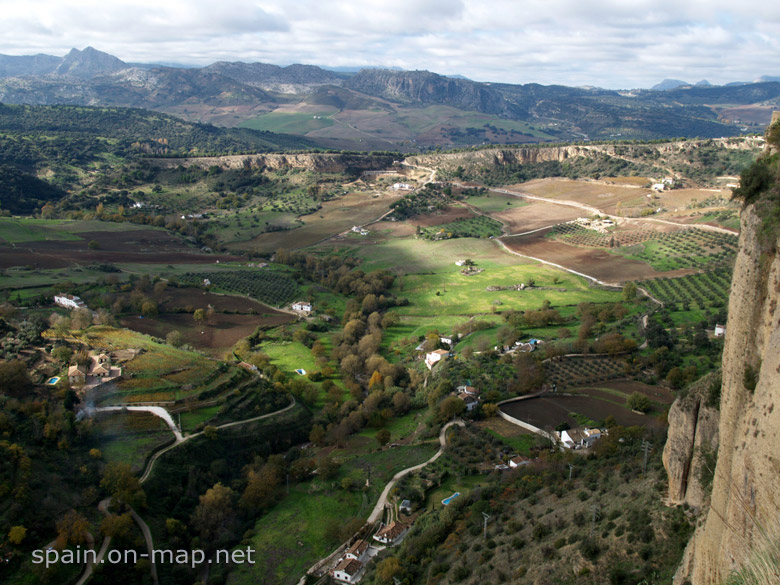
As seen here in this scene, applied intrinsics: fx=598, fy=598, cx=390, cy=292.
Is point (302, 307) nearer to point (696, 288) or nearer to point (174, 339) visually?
point (174, 339)

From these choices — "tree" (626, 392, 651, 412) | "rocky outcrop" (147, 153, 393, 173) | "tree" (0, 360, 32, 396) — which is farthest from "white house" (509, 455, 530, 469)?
"rocky outcrop" (147, 153, 393, 173)

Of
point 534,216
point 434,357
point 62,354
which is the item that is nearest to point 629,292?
point 434,357

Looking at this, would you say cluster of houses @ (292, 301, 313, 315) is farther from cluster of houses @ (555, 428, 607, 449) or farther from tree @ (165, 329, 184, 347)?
cluster of houses @ (555, 428, 607, 449)

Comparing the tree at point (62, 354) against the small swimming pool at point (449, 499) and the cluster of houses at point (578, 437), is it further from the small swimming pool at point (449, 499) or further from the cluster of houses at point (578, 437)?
the cluster of houses at point (578, 437)

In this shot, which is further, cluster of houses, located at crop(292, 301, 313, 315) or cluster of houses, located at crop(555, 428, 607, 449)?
cluster of houses, located at crop(292, 301, 313, 315)

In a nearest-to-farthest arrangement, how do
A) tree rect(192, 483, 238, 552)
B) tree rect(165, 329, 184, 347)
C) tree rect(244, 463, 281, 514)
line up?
tree rect(192, 483, 238, 552) < tree rect(244, 463, 281, 514) < tree rect(165, 329, 184, 347)

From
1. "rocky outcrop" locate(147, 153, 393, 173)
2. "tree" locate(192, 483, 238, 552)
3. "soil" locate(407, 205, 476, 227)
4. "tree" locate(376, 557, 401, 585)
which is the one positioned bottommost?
"tree" locate(192, 483, 238, 552)
